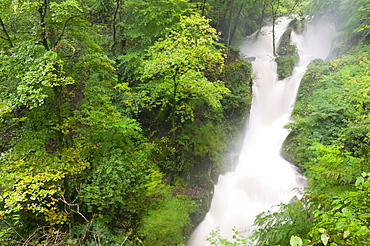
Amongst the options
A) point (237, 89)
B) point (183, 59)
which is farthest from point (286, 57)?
point (183, 59)

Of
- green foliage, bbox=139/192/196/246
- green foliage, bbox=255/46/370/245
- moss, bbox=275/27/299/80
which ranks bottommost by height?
green foliage, bbox=139/192/196/246

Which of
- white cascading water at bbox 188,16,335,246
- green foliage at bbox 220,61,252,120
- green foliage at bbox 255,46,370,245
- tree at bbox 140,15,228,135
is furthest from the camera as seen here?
green foliage at bbox 220,61,252,120

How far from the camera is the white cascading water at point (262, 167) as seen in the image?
28.6 feet

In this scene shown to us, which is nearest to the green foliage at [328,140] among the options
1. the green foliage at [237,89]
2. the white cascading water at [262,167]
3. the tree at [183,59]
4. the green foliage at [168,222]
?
the white cascading water at [262,167]

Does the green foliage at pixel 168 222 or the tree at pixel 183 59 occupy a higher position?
the tree at pixel 183 59

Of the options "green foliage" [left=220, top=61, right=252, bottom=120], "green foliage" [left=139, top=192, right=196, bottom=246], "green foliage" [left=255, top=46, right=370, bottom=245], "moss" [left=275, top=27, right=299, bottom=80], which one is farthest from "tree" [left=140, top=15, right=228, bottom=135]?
"moss" [left=275, top=27, right=299, bottom=80]

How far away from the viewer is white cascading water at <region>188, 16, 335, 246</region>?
870 centimetres

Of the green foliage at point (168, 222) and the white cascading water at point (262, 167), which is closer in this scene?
the green foliage at point (168, 222)

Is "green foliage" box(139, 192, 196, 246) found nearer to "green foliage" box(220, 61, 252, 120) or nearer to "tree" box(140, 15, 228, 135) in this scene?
"tree" box(140, 15, 228, 135)

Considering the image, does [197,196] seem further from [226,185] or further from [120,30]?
[120,30]

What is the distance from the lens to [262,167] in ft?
35.6

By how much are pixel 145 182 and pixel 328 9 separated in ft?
66.5

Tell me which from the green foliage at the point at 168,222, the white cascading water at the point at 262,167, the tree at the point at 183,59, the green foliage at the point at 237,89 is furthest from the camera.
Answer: the green foliage at the point at 237,89

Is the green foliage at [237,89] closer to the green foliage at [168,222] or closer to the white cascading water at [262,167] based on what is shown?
the white cascading water at [262,167]
